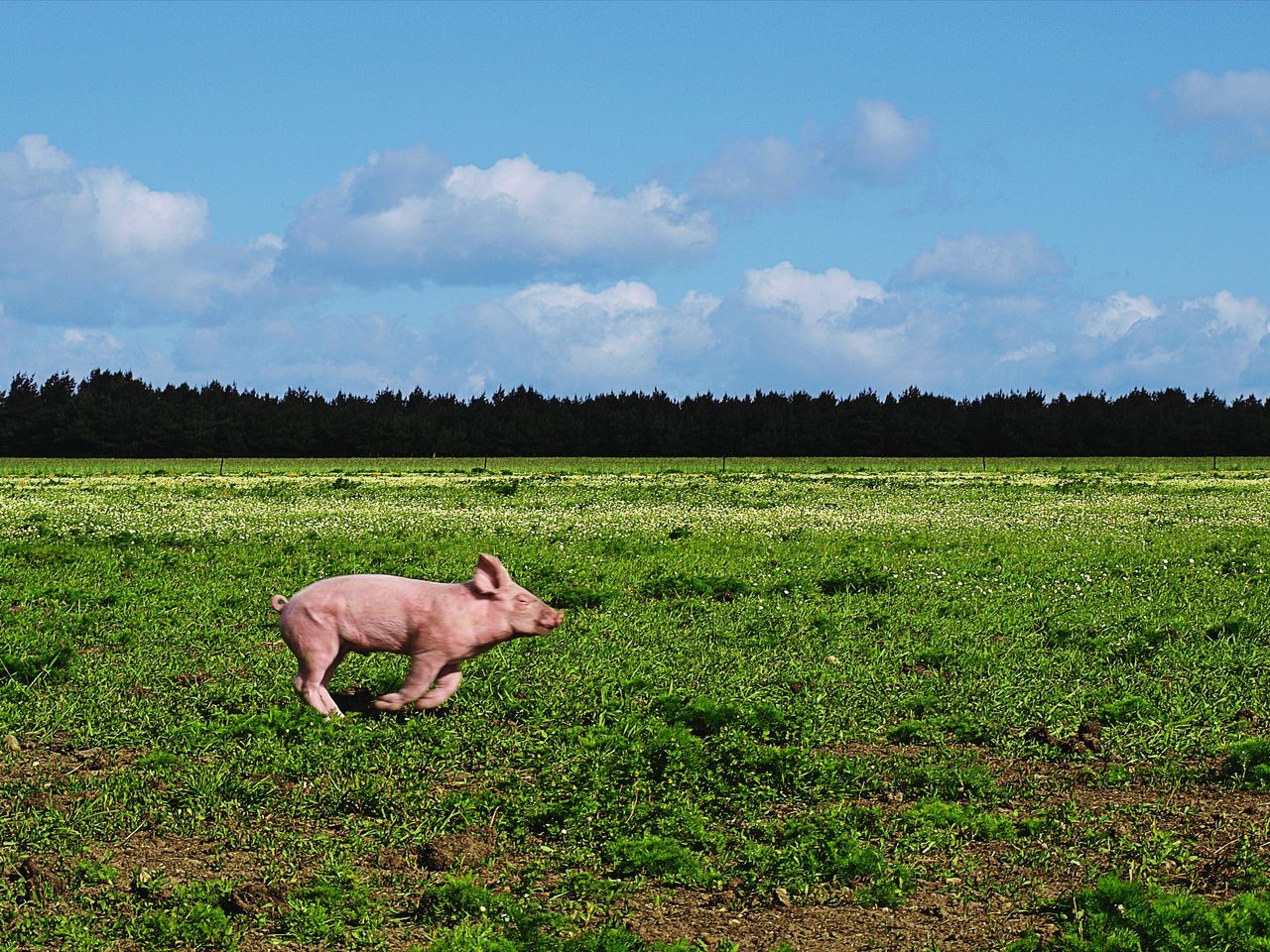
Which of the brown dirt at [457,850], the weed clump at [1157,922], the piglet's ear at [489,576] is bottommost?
the brown dirt at [457,850]

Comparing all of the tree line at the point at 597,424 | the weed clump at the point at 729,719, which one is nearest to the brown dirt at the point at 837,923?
the weed clump at the point at 729,719

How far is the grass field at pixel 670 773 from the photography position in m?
6.83

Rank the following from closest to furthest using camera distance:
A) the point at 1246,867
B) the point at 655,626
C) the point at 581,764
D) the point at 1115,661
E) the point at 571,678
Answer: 1. the point at 1246,867
2. the point at 581,764
3. the point at 571,678
4. the point at 1115,661
5. the point at 655,626

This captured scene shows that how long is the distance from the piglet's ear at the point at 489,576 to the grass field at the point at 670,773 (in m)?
1.19

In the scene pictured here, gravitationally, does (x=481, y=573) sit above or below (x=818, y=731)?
above

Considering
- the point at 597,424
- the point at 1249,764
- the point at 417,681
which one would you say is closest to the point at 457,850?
the point at 417,681

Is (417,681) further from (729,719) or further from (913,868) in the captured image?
(913,868)

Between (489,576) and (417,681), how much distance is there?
1.10m

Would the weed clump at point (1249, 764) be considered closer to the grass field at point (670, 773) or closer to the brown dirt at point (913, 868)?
the grass field at point (670, 773)

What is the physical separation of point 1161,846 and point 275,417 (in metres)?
148

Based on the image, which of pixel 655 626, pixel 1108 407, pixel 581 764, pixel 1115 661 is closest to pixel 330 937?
pixel 581 764

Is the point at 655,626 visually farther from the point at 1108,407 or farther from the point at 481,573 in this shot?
the point at 1108,407

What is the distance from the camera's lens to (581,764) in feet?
30.5

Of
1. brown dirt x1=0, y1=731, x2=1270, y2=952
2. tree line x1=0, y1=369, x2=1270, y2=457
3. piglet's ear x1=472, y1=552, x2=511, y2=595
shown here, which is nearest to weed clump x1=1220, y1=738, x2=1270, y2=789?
brown dirt x1=0, y1=731, x2=1270, y2=952
